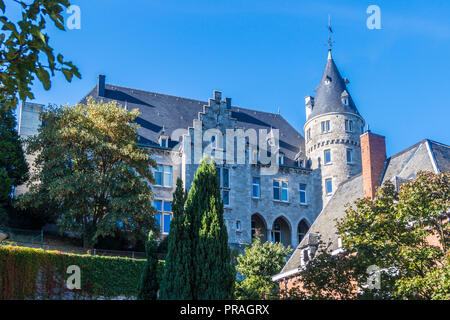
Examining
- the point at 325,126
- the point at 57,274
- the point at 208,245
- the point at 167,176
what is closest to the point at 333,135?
Answer: the point at 325,126

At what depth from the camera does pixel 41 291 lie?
25.5 m

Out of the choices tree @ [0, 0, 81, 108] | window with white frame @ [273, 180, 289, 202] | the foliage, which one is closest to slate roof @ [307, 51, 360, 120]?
window with white frame @ [273, 180, 289, 202]

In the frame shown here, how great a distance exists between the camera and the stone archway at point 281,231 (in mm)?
46969

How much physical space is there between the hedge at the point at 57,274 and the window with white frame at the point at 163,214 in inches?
436

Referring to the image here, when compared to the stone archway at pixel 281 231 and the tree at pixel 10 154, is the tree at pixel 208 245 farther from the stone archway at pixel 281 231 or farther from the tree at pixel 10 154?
the stone archway at pixel 281 231

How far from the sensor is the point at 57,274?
26.4 m

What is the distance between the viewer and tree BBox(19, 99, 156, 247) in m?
32.2

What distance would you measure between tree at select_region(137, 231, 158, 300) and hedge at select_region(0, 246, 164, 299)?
3.38 meters

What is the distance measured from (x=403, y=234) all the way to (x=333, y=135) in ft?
98.8

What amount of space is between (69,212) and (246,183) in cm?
1584
